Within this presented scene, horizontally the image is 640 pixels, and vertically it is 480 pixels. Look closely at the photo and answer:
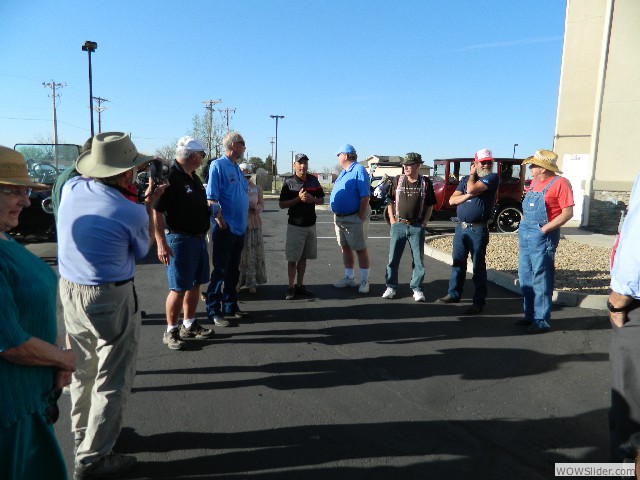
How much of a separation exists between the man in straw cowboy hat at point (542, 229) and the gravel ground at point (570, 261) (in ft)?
6.23

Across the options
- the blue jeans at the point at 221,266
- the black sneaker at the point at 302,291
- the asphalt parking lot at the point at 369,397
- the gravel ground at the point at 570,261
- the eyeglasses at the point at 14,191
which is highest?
the eyeglasses at the point at 14,191

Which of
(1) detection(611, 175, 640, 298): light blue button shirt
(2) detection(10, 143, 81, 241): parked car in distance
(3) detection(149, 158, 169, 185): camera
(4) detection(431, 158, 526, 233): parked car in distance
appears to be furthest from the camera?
(4) detection(431, 158, 526, 233): parked car in distance

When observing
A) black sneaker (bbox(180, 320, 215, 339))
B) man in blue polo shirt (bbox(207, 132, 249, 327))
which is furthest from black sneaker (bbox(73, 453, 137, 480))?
man in blue polo shirt (bbox(207, 132, 249, 327))

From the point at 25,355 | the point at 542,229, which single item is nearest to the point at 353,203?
the point at 542,229

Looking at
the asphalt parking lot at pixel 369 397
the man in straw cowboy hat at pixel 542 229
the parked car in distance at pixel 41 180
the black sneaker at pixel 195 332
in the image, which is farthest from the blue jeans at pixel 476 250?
the parked car in distance at pixel 41 180

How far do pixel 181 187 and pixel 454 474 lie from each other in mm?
3238

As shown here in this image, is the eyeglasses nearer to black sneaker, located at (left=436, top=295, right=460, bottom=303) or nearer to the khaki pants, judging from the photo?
the khaki pants

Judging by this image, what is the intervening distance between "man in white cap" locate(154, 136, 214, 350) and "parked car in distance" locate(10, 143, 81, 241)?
16.2 feet

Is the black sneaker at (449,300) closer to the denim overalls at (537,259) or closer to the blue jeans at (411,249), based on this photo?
the blue jeans at (411,249)

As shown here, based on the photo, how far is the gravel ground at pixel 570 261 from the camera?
7.07 metres

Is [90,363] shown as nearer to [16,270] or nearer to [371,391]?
[16,270]

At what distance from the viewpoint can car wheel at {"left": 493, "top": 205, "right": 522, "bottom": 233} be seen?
13594 mm

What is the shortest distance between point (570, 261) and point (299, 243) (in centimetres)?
562

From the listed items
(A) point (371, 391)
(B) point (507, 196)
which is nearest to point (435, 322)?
(A) point (371, 391)
